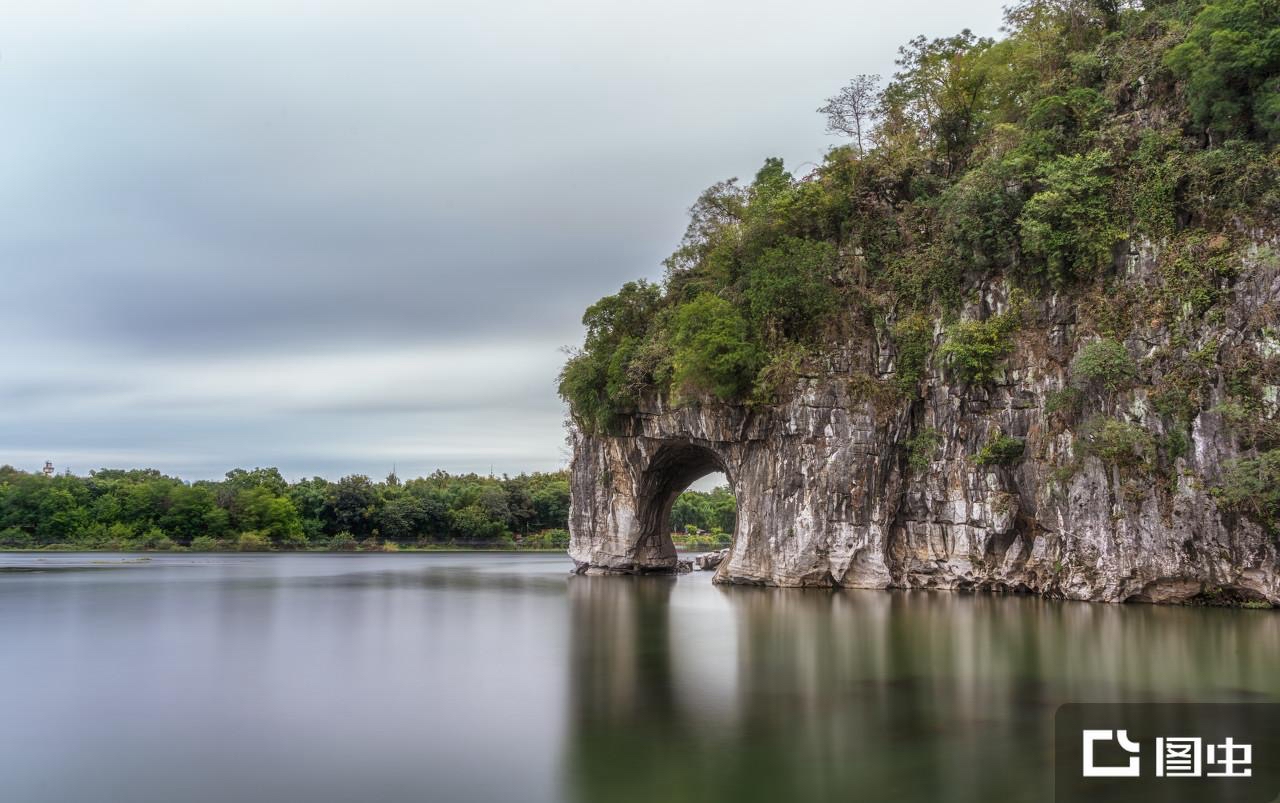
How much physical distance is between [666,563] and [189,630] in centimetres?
2143

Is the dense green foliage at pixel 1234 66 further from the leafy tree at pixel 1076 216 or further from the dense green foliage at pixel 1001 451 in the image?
the dense green foliage at pixel 1001 451

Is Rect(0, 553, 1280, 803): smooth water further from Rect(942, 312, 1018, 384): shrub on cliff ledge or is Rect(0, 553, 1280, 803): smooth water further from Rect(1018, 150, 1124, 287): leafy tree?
Rect(1018, 150, 1124, 287): leafy tree

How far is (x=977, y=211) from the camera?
24.2m

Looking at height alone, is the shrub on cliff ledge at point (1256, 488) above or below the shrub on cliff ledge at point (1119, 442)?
below

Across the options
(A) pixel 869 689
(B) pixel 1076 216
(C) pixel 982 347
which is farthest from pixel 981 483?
(A) pixel 869 689

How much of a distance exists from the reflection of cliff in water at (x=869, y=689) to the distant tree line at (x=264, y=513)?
51.3m

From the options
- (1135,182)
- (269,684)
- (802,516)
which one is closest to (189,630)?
(269,684)

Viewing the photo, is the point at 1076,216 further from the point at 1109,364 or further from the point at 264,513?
the point at 264,513

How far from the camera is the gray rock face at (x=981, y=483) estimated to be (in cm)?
1975

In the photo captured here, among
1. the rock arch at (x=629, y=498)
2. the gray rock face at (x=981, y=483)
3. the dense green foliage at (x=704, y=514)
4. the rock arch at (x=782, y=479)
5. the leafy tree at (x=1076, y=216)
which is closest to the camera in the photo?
the gray rock face at (x=981, y=483)

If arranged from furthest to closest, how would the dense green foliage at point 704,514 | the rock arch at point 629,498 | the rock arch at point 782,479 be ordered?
the dense green foliage at point 704,514 < the rock arch at point 629,498 < the rock arch at point 782,479

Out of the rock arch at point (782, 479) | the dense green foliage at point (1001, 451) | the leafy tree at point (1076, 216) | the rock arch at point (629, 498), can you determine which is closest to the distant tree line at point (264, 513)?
the rock arch at point (629, 498)

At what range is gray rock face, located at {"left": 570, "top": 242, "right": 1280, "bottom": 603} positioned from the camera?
19.8 metres

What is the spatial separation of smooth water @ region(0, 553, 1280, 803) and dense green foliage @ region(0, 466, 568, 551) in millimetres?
45992
